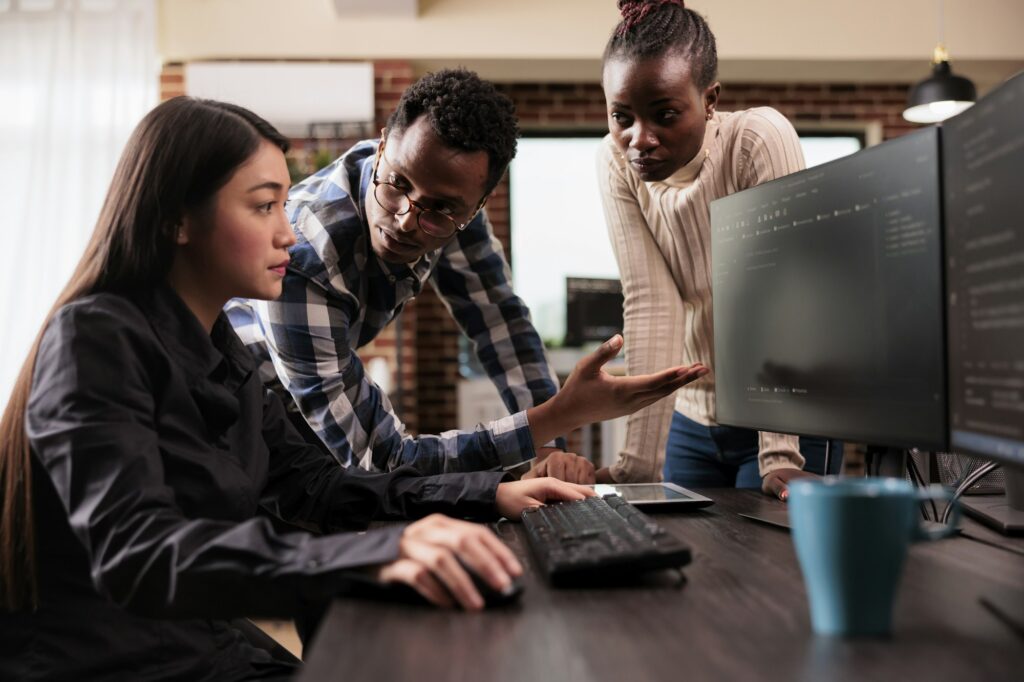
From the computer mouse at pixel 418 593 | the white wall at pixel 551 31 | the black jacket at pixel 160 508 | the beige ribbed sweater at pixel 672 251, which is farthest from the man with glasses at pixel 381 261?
the white wall at pixel 551 31

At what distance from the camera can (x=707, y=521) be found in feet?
3.79

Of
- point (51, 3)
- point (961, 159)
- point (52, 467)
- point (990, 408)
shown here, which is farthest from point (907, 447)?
point (51, 3)

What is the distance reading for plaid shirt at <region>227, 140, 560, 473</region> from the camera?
1479 millimetres

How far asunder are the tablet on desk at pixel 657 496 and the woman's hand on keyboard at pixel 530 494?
0.24 feet

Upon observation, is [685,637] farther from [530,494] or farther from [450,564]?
[530,494]

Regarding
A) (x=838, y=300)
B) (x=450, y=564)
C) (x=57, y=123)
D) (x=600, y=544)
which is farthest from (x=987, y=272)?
(x=57, y=123)

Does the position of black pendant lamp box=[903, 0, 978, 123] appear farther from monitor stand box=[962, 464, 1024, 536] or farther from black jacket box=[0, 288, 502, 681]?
black jacket box=[0, 288, 502, 681]

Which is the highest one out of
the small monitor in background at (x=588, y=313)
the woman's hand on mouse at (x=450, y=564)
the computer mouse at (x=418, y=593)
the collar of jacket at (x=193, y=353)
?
the small monitor in background at (x=588, y=313)

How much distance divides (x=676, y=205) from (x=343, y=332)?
0.61 m

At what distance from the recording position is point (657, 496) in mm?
1313

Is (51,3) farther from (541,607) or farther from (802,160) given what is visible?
(541,607)

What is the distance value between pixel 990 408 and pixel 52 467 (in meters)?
0.83

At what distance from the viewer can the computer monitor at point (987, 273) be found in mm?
747

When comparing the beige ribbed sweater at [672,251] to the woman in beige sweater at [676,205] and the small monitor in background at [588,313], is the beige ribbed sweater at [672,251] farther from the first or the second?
the small monitor in background at [588,313]
